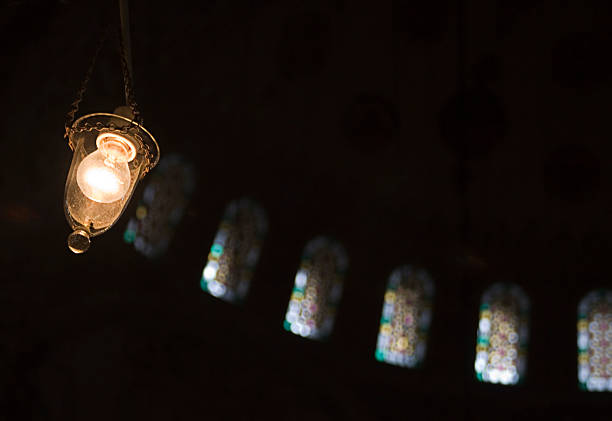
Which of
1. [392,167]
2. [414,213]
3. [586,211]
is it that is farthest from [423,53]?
[586,211]

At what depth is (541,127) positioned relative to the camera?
1035cm

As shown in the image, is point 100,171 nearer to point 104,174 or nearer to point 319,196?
point 104,174

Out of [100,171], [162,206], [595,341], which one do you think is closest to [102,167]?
[100,171]

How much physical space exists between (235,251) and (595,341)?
19.5 feet

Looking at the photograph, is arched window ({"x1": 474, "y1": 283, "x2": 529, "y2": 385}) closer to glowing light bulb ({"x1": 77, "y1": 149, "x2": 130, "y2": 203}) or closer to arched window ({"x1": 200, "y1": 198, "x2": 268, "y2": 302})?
arched window ({"x1": 200, "y1": 198, "x2": 268, "y2": 302})

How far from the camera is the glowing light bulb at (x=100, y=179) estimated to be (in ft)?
7.95

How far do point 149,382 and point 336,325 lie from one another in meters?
3.16

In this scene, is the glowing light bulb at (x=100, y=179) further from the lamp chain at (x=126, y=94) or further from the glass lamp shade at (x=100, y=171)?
the lamp chain at (x=126, y=94)

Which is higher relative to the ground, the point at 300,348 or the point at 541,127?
the point at 541,127

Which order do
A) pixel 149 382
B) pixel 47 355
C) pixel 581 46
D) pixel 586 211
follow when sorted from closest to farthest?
pixel 47 355
pixel 149 382
pixel 581 46
pixel 586 211

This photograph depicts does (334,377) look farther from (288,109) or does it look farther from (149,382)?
(288,109)

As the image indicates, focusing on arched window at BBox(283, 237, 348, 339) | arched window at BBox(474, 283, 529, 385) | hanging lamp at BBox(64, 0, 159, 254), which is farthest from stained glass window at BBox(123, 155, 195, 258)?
hanging lamp at BBox(64, 0, 159, 254)

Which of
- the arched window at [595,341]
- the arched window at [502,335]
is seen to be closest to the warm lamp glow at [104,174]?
the arched window at [502,335]

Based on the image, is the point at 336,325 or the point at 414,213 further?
the point at 414,213
